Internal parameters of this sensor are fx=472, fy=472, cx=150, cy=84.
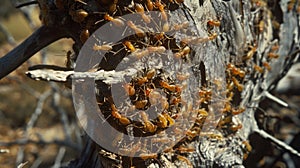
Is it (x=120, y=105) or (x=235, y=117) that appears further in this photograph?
(x=235, y=117)

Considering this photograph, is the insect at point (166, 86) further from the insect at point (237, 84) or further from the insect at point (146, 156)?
the insect at point (237, 84)

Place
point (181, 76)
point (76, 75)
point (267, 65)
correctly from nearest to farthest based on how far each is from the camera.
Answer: point (76, 75), point (181, 76), point (267, 65)

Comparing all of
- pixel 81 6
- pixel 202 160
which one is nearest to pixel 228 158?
pixel 202 160

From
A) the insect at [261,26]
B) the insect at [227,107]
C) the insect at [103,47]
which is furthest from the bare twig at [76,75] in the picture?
the insect at [261,26]

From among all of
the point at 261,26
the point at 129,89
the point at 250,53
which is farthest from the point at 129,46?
the point at 261,26

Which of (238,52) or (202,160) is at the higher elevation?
(238,52)

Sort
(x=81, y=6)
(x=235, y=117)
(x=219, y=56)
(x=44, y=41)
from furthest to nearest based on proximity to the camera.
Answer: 1. (x=235, y=117)
2. (x=219, y=56)
3. (x=44, y=41)
4. (x=81, y=6)

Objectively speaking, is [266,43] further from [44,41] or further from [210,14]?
[44,41]

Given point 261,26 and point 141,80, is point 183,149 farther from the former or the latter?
point 261,26
